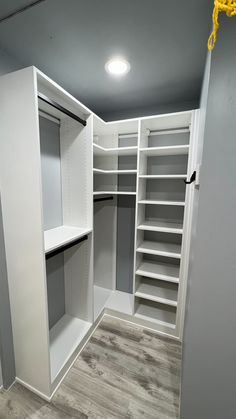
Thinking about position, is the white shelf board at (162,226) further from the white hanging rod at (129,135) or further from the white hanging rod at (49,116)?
the white hanging rod at (49,116)

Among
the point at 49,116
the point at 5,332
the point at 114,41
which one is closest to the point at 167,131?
the point at 114,41

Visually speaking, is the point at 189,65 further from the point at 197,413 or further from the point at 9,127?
the point at 197,413

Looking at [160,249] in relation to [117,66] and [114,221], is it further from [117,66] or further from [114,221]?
[117,66]

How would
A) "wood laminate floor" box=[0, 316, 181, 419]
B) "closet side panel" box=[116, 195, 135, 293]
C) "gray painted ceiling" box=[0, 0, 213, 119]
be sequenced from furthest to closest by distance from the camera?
1. "closet side panel" box=[116, 195, 135, 293]
2. "wood laminate floor" box=[0, 316, 181, 419]
3. "gray painted ceiling" box=[0, 0, 213, 119]

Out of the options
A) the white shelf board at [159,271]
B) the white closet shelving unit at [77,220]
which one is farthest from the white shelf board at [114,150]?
the white shelf board at [159,271]

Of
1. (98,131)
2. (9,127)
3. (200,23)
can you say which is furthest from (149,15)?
(98,131)

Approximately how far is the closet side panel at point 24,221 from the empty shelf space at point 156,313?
1.14 m

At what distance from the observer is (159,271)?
1.96 meters

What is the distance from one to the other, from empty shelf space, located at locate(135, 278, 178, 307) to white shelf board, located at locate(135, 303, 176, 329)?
0.26m

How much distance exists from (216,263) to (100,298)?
6.23 ft

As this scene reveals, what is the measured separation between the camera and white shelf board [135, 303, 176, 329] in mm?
1942

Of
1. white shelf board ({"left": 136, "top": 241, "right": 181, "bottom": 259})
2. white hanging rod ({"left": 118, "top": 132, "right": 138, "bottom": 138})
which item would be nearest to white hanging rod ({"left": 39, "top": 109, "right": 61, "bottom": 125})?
white hanging rod ({"left": 118, "top": 132, "right": 138, "bottom": 138})

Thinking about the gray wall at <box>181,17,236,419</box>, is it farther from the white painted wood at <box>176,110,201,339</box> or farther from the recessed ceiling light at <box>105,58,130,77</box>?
the recessed ceiling light at <box>105,58,130,77</box>

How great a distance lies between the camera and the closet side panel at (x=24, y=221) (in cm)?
105
